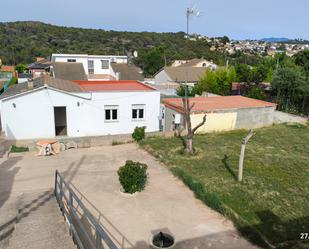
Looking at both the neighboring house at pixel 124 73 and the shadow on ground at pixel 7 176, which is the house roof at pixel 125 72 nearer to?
the neighboring house at pixel 124 73

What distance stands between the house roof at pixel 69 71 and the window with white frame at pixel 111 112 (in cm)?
1655

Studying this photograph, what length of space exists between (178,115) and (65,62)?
25.0 meters

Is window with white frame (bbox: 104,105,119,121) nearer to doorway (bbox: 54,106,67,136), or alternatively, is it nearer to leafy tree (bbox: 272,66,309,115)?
doorway (bbox: 54,106,67,136)

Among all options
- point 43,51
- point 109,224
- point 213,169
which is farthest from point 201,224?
point 43,51

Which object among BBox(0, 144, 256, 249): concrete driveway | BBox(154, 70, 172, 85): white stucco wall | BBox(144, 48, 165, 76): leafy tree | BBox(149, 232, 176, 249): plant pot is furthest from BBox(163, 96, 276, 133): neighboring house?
BBox(144, 48, 165, 76): leafy tree

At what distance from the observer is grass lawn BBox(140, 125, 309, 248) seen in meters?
9.07

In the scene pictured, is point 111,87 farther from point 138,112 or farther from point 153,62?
point 153,62

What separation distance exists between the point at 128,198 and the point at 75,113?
9856 millimetres

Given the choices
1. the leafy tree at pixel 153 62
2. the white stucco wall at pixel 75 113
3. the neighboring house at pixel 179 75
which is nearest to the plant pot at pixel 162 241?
the white stucco wall at pixel 75 113

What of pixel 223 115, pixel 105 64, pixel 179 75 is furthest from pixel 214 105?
pixel 179 75

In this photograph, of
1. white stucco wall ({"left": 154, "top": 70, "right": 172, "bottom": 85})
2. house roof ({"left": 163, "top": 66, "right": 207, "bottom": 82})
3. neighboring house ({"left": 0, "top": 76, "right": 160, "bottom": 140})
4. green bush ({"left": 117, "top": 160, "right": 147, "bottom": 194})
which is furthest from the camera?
white stucco wall ({"left": 154, "top": 70, "right": 172, "bottom": 85})

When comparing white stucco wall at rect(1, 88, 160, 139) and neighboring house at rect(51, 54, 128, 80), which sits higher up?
neighboring house at rect(51, 54, 128, 80)

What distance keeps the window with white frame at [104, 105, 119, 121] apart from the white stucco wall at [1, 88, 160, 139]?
227 millimetres

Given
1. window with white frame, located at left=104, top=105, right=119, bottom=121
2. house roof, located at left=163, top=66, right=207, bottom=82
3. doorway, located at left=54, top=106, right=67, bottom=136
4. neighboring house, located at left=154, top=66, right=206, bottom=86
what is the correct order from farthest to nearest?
house roof, located at left=163, top=66, right=207, bottom=82 < neighboring house, located at left=154, top=66, right=206, bottom=86 < doorway, located at left=54, top=106, right=67, bottom=136 < window with white frame, located at left=104, top=105, right=119, bottom=121
